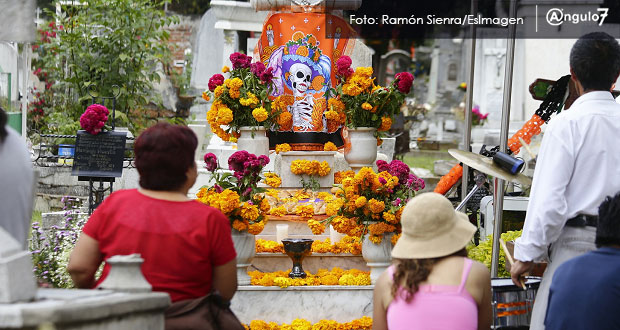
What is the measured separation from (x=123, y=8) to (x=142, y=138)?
10.0 metres

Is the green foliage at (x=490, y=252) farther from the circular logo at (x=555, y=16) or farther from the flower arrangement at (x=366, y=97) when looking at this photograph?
the circular logo at (x=555, y=16)

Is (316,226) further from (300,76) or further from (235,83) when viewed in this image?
(300,76)

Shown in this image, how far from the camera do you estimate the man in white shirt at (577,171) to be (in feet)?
12.5

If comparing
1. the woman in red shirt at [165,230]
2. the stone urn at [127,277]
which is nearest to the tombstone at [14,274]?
the stone urn at [127,277]

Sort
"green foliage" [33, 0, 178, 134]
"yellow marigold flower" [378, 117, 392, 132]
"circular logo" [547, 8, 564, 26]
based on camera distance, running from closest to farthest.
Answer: "circular logo" [547, 8, 564, 26], "yellow marigold flower" [378, 117, 392, 132], "green foliage" [33, 0, 178, 134]

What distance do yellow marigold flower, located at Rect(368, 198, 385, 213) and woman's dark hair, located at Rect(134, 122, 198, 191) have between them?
8.95 ft

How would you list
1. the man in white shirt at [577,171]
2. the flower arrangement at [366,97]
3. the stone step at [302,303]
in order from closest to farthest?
the man in white shirt at [577,171] → the stone step at [302,303] → the flower arrangement at [366,97]

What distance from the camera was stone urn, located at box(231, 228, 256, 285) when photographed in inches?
232

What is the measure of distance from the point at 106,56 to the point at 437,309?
10.2m

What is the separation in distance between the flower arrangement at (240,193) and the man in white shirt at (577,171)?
227 cm

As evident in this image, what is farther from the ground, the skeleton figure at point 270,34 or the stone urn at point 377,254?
the skeleton figure at point 270,34

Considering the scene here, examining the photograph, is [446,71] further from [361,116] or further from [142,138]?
[142,138]

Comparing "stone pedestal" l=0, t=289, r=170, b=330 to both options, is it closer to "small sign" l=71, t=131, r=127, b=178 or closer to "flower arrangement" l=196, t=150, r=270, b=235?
"flower arrangement" l=196, t=150, r=270, b=235

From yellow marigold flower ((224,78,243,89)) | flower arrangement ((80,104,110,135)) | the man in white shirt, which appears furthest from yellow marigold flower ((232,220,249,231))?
flower arrangement ((80,104,110,135))
